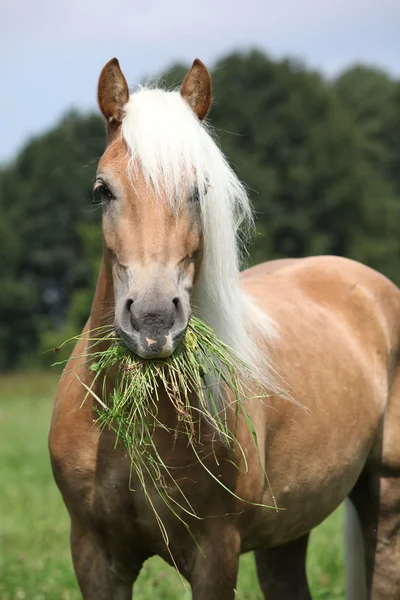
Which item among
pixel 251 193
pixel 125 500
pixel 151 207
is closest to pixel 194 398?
pixel 125 500

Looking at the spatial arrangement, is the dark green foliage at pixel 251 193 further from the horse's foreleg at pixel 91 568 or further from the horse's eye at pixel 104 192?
the horse's eye at pixel 104 192

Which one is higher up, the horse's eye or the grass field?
the horse's eye

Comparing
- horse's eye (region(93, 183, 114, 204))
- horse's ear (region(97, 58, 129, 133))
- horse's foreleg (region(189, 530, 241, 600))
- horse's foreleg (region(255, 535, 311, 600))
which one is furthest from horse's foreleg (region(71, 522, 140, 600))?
horse's ear (region(97, 58, 129, 133))

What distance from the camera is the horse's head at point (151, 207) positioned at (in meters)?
3.20

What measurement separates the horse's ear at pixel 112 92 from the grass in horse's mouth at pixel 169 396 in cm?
85

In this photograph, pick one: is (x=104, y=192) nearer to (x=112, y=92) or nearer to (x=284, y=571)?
(x=112, y=92)

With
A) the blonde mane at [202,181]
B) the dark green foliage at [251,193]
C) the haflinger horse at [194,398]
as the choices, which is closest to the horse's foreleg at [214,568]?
the haflinger horse at [194,398]

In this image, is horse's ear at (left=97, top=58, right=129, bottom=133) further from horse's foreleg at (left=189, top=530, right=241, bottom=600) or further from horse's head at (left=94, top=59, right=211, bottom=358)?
horse's foreleg at (left=189, top=530, right=241, bottom=600)

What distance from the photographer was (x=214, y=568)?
3713mm

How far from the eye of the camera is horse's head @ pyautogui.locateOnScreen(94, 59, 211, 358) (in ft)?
10.5

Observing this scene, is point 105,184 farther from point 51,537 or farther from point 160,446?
point 51,537

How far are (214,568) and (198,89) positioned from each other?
1.90 m

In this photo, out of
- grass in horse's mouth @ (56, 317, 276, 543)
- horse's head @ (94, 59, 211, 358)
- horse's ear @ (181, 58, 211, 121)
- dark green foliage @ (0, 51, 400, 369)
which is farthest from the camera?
dark green foliage @ (0, 51, 400, 369)

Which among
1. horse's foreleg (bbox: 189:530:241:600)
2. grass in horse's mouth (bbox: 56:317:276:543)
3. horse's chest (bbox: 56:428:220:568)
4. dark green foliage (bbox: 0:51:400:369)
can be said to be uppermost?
grass in horse's mouth (bbox: 56:317:276:543)
